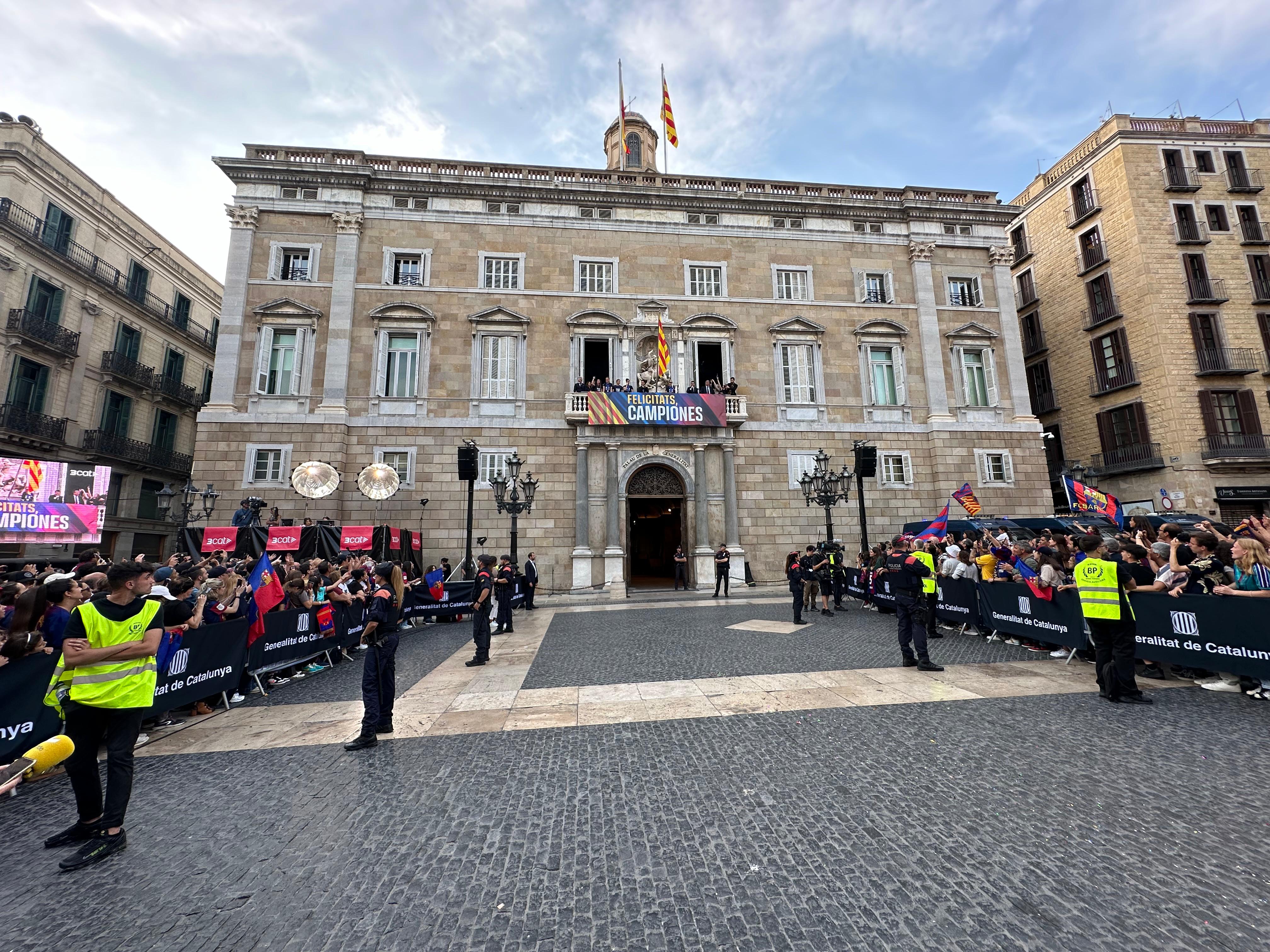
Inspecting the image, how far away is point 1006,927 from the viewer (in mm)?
2646

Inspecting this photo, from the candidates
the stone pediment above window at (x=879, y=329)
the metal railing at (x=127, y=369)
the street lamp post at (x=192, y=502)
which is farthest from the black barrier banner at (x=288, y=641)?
the metal railing at (x=127, y=369)

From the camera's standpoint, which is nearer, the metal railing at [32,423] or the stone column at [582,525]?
the metal railing at [32,423]

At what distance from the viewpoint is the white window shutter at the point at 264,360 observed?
20297mm

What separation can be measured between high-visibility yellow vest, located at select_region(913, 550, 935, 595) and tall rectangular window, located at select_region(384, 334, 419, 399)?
747 inches

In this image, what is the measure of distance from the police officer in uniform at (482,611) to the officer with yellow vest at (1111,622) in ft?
27.1

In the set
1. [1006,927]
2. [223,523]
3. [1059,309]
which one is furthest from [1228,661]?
[1059,309]

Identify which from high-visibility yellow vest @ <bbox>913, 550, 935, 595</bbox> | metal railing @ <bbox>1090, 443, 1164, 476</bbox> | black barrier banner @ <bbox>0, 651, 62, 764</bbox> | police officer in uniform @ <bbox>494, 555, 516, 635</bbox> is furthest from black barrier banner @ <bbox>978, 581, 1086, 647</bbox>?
metal railing @ <bbox>1090, 443, 1164, 476</bbox>

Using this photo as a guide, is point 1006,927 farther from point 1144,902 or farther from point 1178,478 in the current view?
point 1178,478

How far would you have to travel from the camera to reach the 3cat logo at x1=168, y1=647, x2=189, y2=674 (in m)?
6.31

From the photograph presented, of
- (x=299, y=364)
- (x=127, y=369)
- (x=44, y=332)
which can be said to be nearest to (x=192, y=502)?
(x=299, y=364)

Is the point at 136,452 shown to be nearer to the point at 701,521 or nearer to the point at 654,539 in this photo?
the point at 654,539

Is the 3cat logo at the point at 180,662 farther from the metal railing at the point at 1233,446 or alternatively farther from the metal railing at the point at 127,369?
the metal railing at the point at 1233,446

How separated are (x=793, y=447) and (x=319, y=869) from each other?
21270 mm

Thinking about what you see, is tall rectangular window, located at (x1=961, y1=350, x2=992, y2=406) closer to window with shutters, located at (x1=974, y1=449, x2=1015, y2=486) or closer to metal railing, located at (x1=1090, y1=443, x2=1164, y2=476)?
window with shutters, located at (x1=974, y1=449, x2=1015, y2=486)
